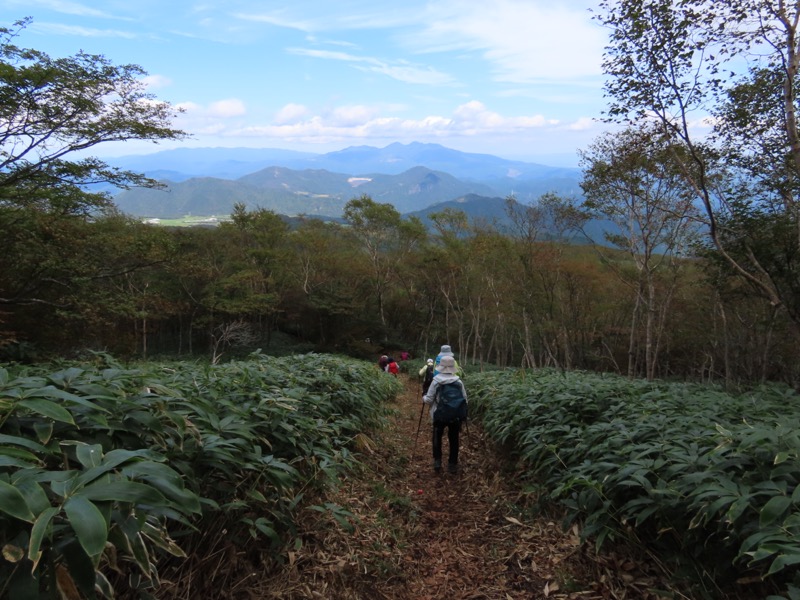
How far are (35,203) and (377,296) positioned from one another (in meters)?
25.9

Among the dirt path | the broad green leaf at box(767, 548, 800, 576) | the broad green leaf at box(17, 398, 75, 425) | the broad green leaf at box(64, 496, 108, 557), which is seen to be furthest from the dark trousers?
the broad green leaf at box(64, 496, 108, 557)

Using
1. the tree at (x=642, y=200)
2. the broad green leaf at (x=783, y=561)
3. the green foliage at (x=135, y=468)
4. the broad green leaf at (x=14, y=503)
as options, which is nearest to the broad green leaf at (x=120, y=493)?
the green foliage at (x=135, y=468)

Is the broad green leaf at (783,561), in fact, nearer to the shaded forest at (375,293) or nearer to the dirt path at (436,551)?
the dirt path at (436,551)

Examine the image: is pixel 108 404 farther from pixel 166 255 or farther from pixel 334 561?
pixel 166 255

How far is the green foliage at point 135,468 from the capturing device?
43.9 inches

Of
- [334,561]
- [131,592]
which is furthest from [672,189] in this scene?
[131,592]

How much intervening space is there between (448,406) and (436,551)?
193 cm

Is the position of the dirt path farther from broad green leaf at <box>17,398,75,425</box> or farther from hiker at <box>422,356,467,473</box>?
broad green leaf at <box>17,398,75,425</box>

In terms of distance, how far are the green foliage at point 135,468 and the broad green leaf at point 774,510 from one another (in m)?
2.33

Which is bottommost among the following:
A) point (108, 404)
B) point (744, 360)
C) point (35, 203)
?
point (744, 360)

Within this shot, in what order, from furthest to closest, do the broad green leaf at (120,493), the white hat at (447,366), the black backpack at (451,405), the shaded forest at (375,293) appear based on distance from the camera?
the shaded forest at (375,293), the white hat at (447,366), the black backpack at (451,405), the broad green leaf at (120,493)

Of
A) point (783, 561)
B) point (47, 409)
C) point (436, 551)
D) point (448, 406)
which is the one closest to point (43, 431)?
point (47, 409)

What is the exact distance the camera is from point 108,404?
2.01 meters

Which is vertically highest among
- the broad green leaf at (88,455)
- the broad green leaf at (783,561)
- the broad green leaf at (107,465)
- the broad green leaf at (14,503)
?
the broad green leaf at (14,503)
